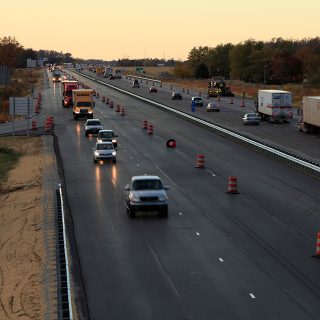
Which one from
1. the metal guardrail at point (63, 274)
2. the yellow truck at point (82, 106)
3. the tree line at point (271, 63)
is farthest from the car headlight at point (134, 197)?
the tree line at point (271, 63)

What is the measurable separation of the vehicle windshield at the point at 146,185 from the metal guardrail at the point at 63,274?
2936 mm

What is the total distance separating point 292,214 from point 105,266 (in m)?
10.2

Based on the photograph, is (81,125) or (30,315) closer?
(30,315)

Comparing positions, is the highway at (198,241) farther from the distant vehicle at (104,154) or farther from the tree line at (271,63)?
the tree line at (271,63)

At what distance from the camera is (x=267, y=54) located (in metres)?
182

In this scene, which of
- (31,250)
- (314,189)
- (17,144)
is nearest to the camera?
(31,250)

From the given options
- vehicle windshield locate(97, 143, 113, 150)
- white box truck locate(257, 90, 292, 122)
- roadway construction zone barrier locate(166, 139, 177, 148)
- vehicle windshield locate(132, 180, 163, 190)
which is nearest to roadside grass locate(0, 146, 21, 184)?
vehicle windshield locate(97, 143, 113, 150)

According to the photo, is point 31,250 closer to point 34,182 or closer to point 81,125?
point 34,182

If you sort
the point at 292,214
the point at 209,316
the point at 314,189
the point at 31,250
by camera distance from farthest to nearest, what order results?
1. the point at 314,189
2. the point at 292,214
3. the point at 31,250
4. the point at 209,316

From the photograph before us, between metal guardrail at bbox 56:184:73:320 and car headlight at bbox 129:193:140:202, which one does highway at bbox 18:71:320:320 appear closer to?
metal guardrail at bbox 56:184:73:320

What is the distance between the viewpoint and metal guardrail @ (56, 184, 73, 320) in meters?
17.1

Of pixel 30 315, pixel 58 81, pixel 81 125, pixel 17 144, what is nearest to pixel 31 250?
pixel 30 315

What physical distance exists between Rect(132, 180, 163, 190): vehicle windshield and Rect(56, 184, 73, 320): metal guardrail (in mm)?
2936

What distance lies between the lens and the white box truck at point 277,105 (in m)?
74.6
